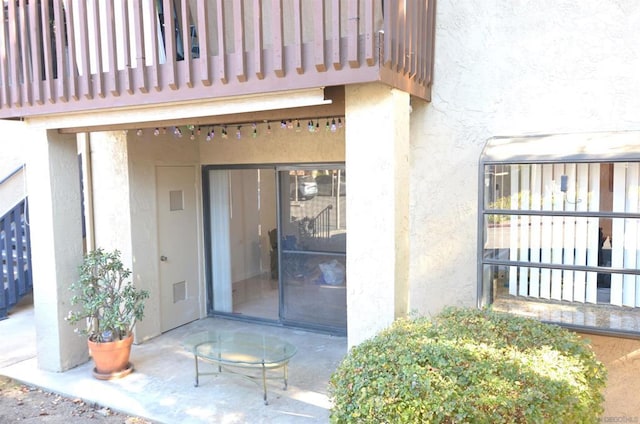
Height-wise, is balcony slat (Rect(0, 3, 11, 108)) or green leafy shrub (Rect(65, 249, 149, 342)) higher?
balcony slat (Rect(0, 3, 11, 108))

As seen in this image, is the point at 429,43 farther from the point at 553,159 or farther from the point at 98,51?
the point at 98,51

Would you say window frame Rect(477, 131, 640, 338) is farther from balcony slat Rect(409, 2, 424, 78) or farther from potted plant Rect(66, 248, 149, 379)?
potted plant Rect(66, 248, 149, 379)

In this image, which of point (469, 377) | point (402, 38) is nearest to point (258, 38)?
point (402, 38)

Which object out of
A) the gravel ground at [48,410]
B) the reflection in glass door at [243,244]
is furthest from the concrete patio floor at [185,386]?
the reflection in glass door at [243,244]

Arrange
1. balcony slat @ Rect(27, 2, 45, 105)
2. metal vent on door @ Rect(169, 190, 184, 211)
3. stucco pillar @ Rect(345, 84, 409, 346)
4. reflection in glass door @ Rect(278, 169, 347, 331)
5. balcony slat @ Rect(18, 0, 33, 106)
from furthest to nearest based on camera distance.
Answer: metal vent on door @ Rect(169, 190, 184, 211), reflection in glass door @ Rect(278, 169, 347, 331), balcony slat @ Rect(18, 0, 33, 106), balcony slat @ Rect(27, 2, 45, 105), stucco pillar @ Rect(345, 84, 409, 346)

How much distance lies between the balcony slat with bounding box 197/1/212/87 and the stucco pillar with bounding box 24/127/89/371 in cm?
249

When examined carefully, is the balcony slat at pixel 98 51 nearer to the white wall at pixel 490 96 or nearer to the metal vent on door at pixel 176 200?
the metal vent on door at pixel 176 200

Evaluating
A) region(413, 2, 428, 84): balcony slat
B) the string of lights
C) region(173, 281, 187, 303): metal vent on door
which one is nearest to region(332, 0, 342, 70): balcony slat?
region(413, 2, 428, 84): balcony slat

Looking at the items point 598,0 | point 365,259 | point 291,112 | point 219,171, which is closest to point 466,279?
point 365,259

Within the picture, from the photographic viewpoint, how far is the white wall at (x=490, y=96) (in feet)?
12.4

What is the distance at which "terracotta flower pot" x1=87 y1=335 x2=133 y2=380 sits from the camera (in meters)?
5.20

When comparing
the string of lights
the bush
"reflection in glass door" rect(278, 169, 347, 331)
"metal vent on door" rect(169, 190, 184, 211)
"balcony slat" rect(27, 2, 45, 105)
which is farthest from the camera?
"metal vent on door" rect(169, 190, 184, 211)

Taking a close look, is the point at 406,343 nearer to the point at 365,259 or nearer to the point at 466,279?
the point at 365,259

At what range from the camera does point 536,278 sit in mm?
4031
